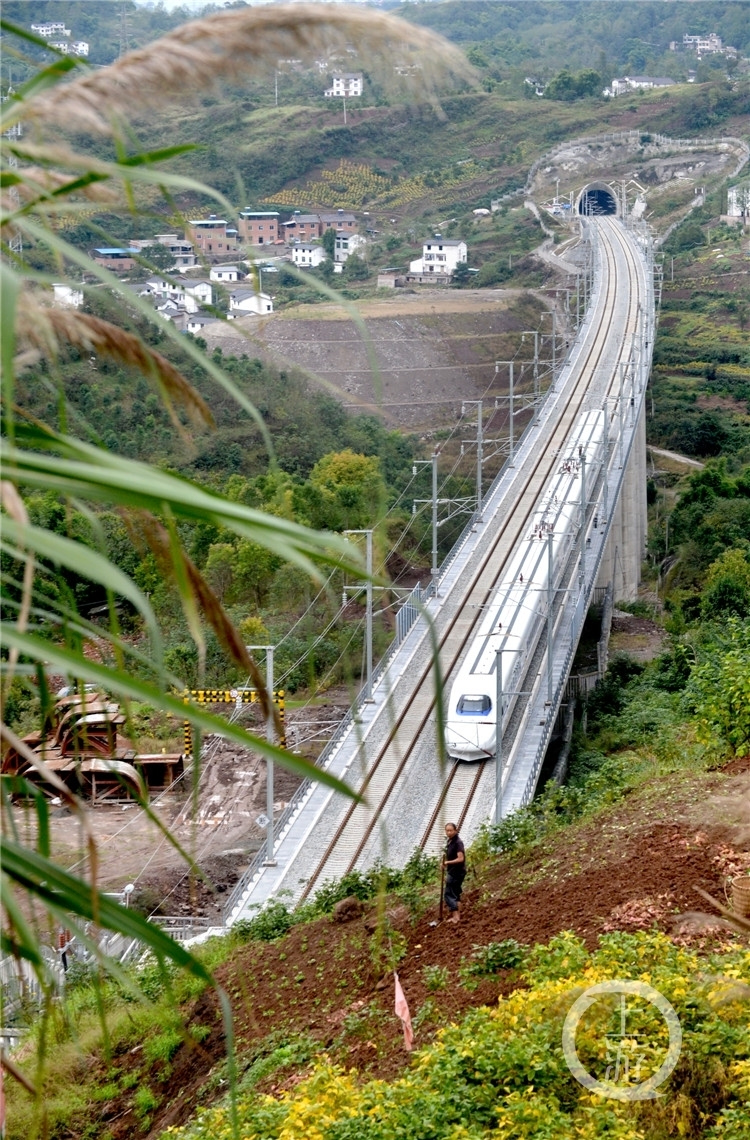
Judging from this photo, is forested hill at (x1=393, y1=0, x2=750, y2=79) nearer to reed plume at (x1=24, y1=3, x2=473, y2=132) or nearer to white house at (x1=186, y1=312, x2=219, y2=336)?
white house at (x1=186, y1=312, x2=219, y2=336)

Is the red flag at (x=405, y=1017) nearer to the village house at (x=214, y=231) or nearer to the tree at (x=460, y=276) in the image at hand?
the village house at (x=214, y=231)

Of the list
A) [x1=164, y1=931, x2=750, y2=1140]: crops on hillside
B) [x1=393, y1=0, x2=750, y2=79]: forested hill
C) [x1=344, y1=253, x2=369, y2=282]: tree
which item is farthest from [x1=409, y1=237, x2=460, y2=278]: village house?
[x1=164, y1=931, x2=750, y2=1140]: crops on hillside

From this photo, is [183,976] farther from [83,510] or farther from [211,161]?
[211,161]

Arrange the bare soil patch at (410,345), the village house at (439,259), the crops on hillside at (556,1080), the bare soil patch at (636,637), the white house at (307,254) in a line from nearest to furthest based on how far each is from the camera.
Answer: the crops on hillside at (556,1080) → the bare soil patch at (636,637) → the bare soil patch at (410,345) → the white house at (307,254) → the village house at (439,259)

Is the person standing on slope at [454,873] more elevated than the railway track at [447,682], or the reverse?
the person standing on slope at [454,873]

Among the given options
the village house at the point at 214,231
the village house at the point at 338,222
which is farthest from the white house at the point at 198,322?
the village house at the point at 338,222

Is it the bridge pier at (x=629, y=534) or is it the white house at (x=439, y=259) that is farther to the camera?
the white house at (x=439, y=259)

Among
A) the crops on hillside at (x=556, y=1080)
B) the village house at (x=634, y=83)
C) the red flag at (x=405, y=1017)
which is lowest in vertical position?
the red flag at (x=405, y=1017)
